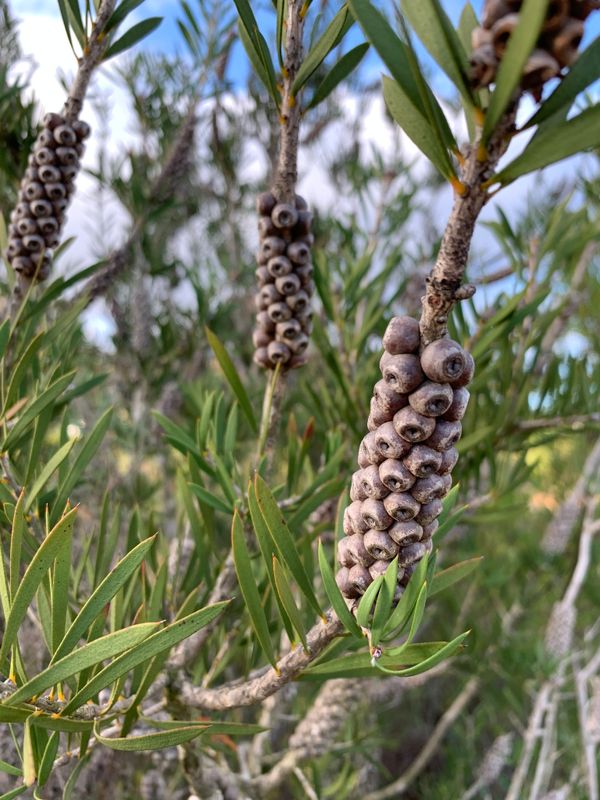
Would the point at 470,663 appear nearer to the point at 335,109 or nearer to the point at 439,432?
the point at 439,432

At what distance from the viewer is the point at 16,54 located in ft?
2.45

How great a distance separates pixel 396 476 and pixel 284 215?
189 millimetres

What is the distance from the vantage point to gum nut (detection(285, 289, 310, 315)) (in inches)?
15.3

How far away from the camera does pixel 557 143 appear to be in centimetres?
18

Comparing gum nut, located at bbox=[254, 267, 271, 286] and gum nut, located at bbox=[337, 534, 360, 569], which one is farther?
gum nut, located at bbox=[254, 267, 271, 286]

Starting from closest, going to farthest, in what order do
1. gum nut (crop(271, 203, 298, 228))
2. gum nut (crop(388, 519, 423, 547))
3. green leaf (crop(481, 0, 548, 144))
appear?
green leaf (crop(481, 0, 548, 144)) → gum nut (crop(388, 519, 423, 547)) → gum nut (crop(271, 203, 298, 228))

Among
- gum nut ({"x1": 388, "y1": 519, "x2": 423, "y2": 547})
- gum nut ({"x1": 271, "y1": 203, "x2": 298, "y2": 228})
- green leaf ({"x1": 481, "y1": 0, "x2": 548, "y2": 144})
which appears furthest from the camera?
gum nut ({"x1": 271, "y1": 203, "x2": 298, "y2": 228})

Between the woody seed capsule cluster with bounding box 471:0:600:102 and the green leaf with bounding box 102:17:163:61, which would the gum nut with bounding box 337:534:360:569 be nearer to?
the woody seed capsule cluster with bounding box 471:0:600:102

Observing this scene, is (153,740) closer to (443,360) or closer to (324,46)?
(443,360)

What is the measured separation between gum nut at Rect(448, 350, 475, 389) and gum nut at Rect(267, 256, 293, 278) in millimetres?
178

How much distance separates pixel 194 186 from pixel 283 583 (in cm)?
106

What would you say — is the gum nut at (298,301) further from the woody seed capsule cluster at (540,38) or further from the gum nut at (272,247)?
the woody seed capsule cluster at (540,38)

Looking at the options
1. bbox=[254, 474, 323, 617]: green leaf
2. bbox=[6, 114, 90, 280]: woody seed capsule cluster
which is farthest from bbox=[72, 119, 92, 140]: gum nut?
bbox=[254, 474, 323, 617]: green leaf

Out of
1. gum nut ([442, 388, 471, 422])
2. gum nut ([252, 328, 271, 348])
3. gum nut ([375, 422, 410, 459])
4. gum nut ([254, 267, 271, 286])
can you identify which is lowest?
gum nut ([375, 422, 410, 459])
